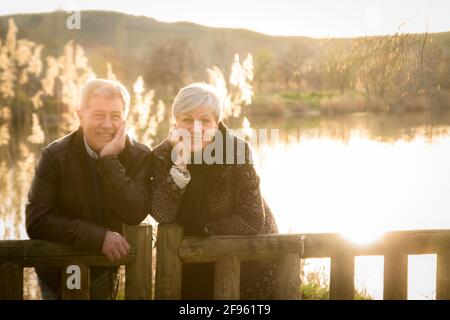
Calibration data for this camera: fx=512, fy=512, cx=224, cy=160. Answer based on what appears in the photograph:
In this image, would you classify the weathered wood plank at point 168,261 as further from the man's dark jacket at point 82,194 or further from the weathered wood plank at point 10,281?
the weathered wood plank at point 10,281

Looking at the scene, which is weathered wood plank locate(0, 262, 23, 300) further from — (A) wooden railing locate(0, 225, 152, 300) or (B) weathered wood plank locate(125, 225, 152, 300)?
(B) weathered wood plank locate(125, 225, 152, 300)

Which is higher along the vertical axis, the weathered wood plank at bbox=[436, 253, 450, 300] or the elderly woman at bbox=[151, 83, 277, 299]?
the elderly woman at bbox=[151, 83, 277, 299]

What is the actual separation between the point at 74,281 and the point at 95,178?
51 centimetres

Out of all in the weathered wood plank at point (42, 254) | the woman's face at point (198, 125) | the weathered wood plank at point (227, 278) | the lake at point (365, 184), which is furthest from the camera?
the lake at point (365, 184)

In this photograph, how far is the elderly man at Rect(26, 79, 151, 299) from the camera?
2.26m

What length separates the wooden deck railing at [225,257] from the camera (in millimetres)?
2141

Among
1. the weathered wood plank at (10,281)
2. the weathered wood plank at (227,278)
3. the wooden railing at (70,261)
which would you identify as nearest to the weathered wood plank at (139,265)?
the wooden railing at (70,261)

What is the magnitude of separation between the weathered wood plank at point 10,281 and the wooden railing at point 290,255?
575 millimetres

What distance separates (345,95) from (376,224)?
944 inches

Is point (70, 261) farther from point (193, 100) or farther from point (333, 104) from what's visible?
point (333, 104)

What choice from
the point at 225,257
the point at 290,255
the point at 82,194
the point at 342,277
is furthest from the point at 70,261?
the point at 342,277

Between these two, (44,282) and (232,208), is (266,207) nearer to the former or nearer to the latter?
(232,208)

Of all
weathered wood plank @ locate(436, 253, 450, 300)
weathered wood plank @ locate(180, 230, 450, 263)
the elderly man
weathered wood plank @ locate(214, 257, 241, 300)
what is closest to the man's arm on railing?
the elderly man

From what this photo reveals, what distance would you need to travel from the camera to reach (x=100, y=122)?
2441 mm
